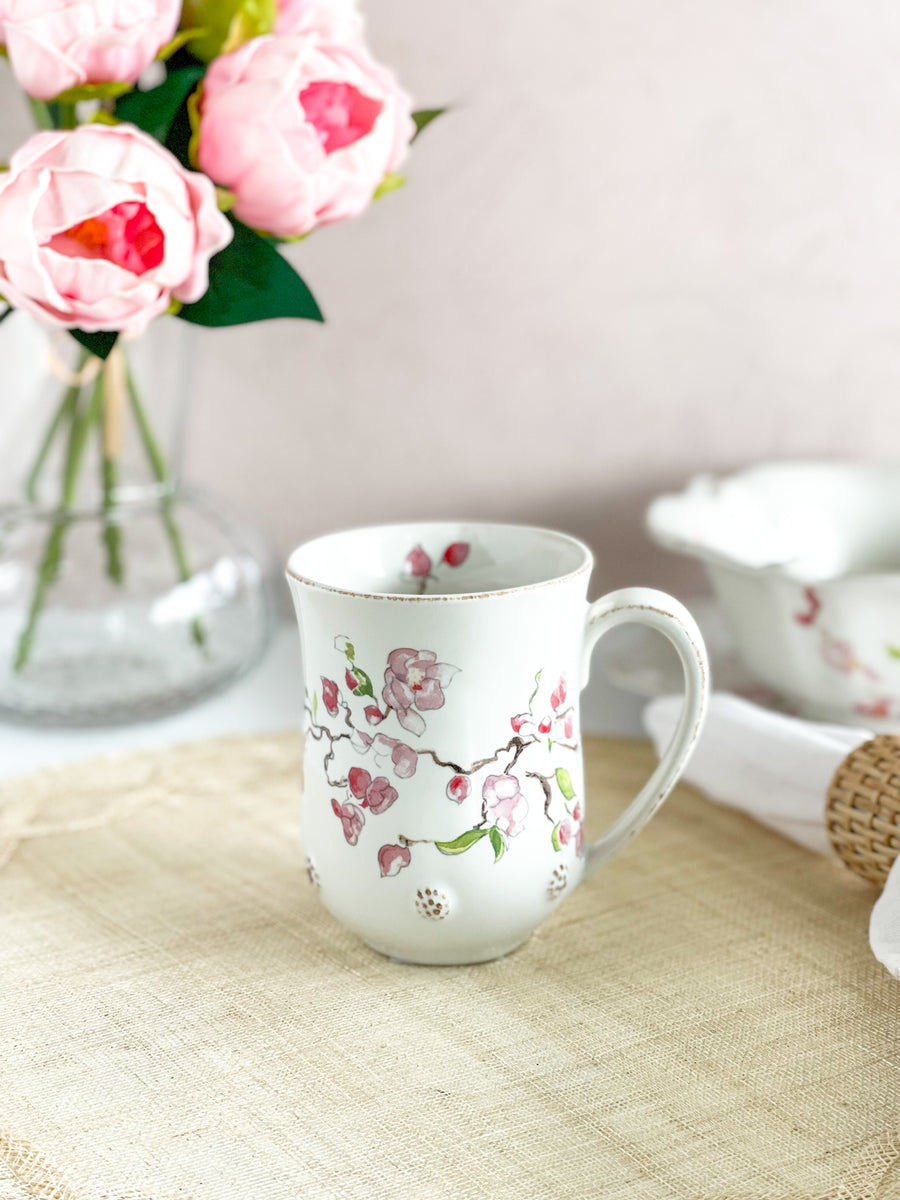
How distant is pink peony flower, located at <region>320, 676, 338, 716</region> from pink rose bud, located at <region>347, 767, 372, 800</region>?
0.02m

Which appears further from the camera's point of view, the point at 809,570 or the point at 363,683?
the point at 809,570

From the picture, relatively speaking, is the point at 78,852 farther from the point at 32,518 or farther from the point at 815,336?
the point at 815,336

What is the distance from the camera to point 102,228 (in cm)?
46

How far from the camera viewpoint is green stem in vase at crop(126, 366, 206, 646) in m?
0.69

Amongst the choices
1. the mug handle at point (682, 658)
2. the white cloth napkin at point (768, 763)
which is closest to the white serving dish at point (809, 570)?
the white cloth napkin at point (768, 763)

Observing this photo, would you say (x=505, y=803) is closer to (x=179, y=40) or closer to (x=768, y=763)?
(x=768, y=763)

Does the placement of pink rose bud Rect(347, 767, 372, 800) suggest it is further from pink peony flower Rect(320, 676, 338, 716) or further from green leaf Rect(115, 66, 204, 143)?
green leaf Rect(115, 66, 204, 143)

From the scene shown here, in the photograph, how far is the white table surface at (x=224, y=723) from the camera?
0.64 m

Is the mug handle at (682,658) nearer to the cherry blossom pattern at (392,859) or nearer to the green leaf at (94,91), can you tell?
the cherry blossom pattern at (392,859)

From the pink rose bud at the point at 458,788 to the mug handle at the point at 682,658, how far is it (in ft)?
0.22

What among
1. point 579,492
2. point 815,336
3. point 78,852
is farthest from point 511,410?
A: point 78,852

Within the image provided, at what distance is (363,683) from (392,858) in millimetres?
62


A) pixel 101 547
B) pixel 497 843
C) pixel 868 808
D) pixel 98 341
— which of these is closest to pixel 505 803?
pixel 497 843

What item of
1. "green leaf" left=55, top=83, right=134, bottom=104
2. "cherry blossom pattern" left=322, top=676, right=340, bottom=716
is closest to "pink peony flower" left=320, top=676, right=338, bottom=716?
"cherry blossom pattern" left=322, top=676, right=340, bottom=716
